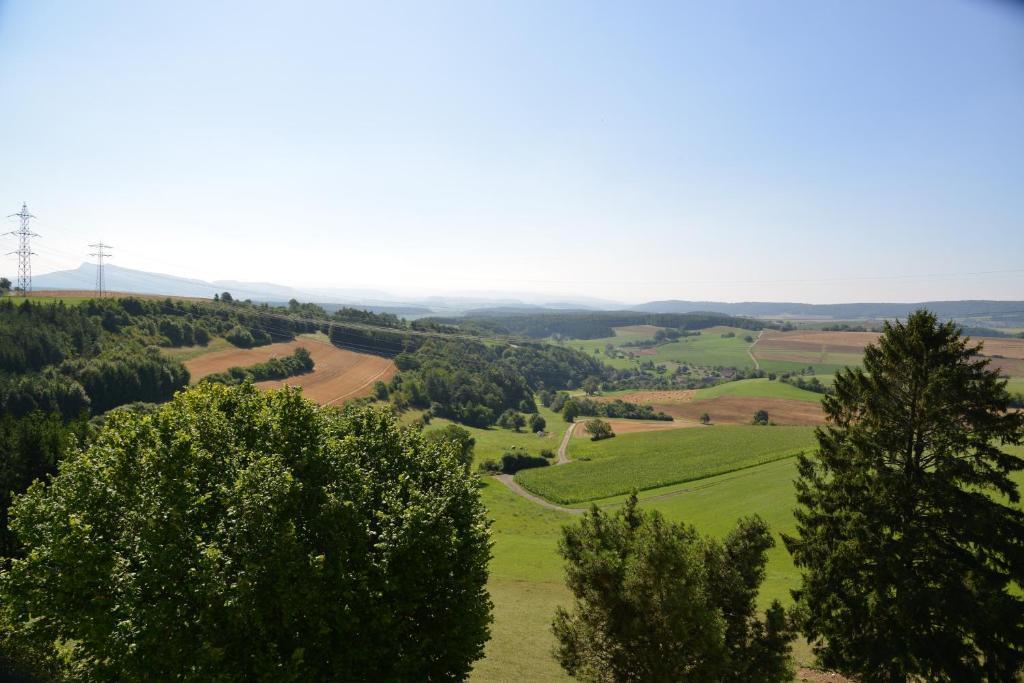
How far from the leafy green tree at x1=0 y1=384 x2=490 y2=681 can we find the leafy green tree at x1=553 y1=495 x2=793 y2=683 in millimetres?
3991

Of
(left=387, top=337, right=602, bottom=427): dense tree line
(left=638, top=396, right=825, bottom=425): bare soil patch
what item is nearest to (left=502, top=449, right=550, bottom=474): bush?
(left=387, top=337, right=602, bottom=427): dense tree line

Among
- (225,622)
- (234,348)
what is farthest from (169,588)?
(234,348)

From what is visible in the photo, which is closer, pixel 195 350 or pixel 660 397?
pixel 195 350

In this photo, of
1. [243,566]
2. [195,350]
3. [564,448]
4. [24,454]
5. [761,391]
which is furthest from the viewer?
[761,391]

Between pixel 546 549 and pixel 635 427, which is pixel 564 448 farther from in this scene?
pixel 546 549

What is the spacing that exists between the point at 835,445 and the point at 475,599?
16.6 m

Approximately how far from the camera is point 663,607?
15.6m

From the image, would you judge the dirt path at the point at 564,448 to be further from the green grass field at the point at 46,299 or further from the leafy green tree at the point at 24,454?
the green grass field at the point at 46,299

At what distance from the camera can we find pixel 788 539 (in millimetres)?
22422

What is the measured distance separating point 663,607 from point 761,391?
5781 inches

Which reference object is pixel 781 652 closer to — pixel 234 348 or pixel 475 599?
pixel 475 599

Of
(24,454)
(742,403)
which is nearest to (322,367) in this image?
(24,454)

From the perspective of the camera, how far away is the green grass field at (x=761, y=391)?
454 feet

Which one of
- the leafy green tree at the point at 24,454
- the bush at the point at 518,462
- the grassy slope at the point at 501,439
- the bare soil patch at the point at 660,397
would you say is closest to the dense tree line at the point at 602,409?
the bare soil patch at the point at 660,397
